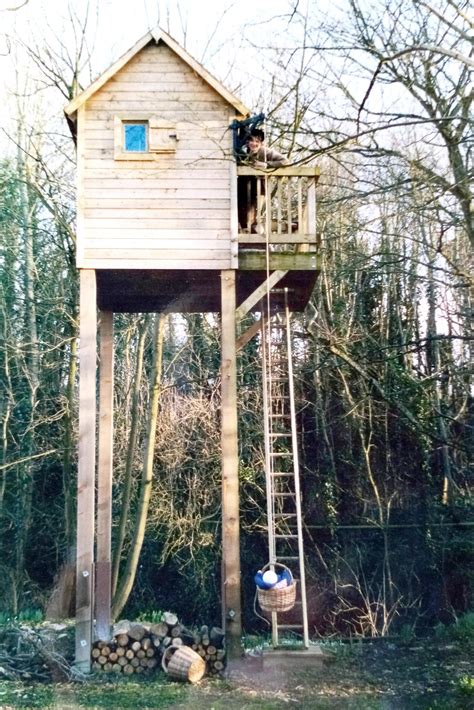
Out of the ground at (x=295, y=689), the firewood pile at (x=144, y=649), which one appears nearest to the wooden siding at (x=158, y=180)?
the firewood pile at (x=144, y=649)

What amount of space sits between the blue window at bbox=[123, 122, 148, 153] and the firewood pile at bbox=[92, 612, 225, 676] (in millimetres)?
6092

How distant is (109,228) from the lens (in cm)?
1015

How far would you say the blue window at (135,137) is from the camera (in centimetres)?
1034

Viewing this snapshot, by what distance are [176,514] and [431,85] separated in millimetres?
10794

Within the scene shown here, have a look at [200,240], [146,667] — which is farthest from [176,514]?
[200,240]

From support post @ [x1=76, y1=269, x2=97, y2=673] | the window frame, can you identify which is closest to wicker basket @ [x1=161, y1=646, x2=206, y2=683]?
support post @ [x1=76, y1=269, x2=97, y2=673]

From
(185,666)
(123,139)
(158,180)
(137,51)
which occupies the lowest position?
(185,666)

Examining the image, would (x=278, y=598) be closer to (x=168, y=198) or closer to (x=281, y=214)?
(x=281, y=214)

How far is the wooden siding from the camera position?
1013cm

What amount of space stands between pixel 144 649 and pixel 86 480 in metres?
2.19

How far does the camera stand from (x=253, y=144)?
1006 centimetres

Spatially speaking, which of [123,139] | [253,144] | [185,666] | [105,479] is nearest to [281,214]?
[253,144]

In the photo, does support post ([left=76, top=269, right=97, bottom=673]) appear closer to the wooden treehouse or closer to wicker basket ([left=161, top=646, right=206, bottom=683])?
the wooden treehouse

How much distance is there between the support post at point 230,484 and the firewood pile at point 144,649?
35 cm
